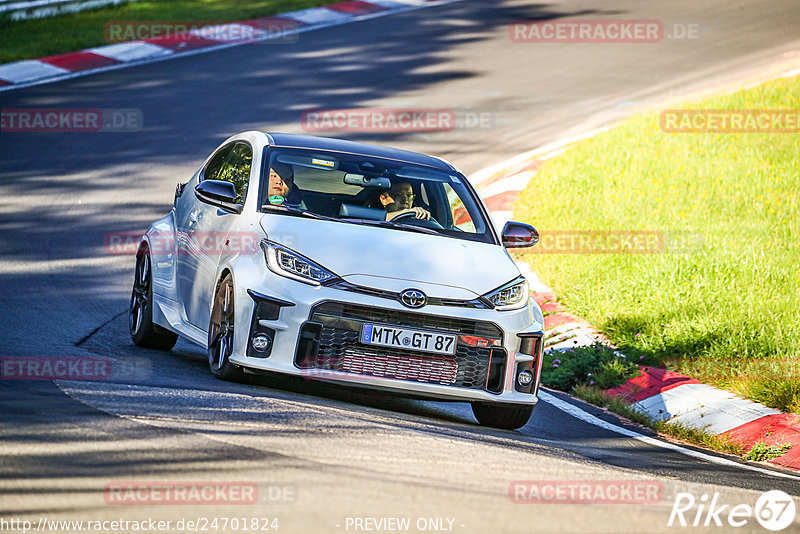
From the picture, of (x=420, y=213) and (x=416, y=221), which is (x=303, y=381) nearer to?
(x=416, y=221)

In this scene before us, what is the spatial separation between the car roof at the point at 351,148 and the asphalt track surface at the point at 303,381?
1.71 meters

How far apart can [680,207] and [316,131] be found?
5.85 m

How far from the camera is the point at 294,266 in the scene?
6777mm

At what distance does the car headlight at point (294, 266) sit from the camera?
6711 millimetres

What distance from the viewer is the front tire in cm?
690

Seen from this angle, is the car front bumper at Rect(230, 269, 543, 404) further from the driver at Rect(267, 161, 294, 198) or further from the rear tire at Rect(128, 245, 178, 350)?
the rear tire at Rect(128, 245, 178, 350)

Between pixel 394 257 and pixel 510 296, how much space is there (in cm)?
77

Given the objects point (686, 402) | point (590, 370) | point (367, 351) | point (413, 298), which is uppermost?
point (413, 298)

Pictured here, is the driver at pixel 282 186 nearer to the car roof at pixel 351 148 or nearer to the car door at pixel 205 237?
the car door at pixel 205 237

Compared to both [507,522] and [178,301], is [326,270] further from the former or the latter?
[507,522]

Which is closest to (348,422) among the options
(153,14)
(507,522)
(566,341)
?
(507,522)

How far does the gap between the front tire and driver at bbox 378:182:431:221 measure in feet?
4.21

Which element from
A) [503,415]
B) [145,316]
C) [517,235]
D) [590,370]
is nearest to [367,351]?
[503,415]

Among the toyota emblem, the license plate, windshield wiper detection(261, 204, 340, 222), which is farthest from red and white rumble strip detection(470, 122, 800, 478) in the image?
windshield wiper detection(261, 204, 340, 222)
